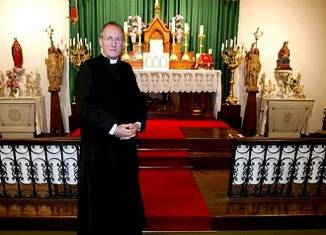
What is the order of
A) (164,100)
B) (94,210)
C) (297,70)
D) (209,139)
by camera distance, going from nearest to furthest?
1. (94,210)
2. (209,139)
3. (164,100)
4. (297,70)

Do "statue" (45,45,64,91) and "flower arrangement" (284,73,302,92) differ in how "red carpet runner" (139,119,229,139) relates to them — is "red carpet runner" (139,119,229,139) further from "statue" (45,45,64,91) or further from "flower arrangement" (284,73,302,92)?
"statue" (45,45,64,91)

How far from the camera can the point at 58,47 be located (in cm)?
615

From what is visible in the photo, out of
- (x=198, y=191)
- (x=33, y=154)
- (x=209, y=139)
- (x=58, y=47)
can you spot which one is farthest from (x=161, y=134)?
(x=58, y=47)

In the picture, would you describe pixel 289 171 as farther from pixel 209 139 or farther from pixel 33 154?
pixel 33 154

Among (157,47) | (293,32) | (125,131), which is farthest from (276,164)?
(293,32)

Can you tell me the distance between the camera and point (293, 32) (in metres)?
6.43

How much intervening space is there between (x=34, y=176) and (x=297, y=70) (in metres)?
5.89

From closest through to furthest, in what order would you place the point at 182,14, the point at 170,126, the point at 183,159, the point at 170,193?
the point at 170,193
the point at 183,159
the point at 170,126
the point at 182,14

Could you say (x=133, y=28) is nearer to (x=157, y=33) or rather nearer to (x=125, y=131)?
(x=157, y=33)

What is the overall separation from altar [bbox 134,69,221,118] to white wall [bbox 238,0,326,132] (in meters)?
1.61

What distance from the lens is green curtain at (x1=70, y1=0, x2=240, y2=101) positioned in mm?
6000

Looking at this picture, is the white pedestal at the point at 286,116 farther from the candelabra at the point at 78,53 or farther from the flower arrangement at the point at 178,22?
the candelabra at the point at 78,53

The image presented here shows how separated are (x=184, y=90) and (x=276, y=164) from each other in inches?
107

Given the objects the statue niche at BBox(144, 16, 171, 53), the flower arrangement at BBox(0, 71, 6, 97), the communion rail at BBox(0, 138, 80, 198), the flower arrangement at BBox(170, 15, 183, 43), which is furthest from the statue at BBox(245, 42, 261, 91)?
the flower arrangement at BBox(0, 71, 6, 97)
